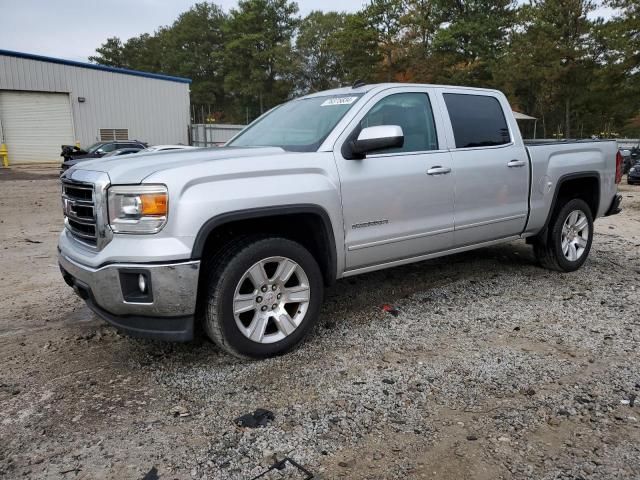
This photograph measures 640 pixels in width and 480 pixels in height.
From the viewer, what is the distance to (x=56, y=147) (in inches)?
1156

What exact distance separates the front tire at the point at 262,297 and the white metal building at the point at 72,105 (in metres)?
29.3

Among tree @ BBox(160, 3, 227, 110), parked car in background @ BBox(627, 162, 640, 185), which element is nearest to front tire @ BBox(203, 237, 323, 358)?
parked car in background @ BBox(627, 162, 640, 185)

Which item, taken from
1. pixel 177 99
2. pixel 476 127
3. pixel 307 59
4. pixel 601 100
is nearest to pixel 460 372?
pixel 476 127

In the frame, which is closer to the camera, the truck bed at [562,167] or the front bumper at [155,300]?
the front bumper at [155,300]

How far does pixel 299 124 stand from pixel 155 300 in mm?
1953

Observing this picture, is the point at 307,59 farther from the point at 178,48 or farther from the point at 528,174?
the point at 528,174

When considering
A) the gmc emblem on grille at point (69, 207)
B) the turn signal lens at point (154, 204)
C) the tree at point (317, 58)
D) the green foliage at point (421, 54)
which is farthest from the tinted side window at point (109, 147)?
the tree at point (317, 58)

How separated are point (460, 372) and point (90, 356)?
8.19 feet

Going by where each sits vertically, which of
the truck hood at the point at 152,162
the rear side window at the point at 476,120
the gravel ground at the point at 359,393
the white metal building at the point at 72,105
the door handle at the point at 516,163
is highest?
the white metal building at the point at 72,105

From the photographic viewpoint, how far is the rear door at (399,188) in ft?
12.3

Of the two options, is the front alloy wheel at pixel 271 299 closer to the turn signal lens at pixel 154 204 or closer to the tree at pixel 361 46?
the turn signal lens at pixel 154 204

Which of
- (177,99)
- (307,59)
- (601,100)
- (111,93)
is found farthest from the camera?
(307,59)

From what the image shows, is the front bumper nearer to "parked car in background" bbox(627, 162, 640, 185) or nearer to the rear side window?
the rear side window

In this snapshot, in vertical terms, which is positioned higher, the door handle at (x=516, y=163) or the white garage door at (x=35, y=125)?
the white garage door at (x=35, y=125)
